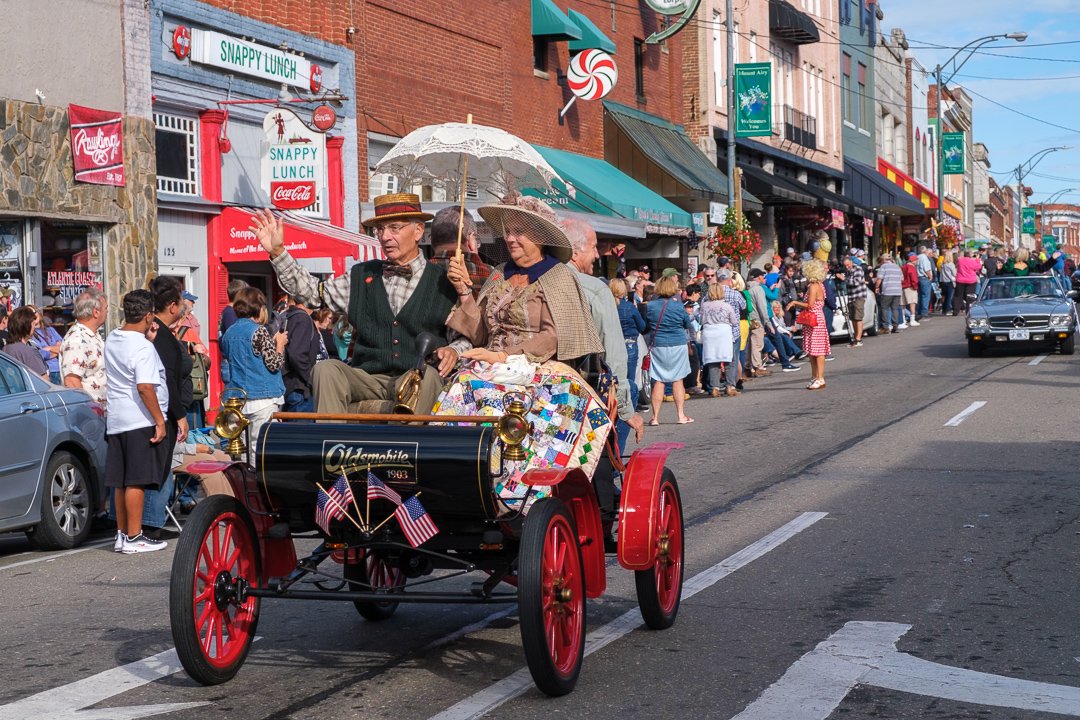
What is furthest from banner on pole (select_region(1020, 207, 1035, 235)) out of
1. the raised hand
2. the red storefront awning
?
the raised hand

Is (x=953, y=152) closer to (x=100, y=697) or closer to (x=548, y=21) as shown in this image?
(x=548, y=21)

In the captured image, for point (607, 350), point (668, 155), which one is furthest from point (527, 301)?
point (668, 155)

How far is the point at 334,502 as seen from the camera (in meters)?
5.76

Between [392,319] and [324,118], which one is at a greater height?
[324,118]

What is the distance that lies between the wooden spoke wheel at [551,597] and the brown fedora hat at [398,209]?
1.92 meters

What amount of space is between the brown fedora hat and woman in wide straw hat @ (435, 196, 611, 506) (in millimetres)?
361

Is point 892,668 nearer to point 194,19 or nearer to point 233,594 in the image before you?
point 233,594

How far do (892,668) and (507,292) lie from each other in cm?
236

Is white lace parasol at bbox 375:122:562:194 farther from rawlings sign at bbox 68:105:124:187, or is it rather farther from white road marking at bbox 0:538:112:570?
rawlings sign at bbox 68:105:124:187

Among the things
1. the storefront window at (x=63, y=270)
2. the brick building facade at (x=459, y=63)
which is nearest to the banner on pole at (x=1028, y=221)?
the brick building facade at (x=459, y=63)

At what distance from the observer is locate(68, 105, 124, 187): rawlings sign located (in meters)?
17.0

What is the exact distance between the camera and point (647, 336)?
60.3ft

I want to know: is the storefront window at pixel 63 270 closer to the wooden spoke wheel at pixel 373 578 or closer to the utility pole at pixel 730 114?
the wooden spoke wheel at pixel 373 578

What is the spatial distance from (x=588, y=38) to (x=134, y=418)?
21.4 meters
